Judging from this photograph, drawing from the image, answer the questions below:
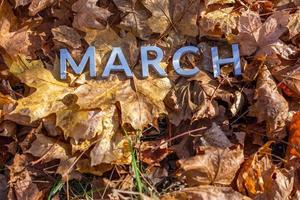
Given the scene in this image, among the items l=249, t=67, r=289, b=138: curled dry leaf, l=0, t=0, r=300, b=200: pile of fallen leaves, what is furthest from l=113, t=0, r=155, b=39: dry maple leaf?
l=249, t=67, r=289, b=138: curled dry leaf

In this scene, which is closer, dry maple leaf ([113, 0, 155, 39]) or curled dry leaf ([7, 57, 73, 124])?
curled dry leaf ([7, 57, 73, 124])

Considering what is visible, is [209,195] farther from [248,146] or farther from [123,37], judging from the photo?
[123,37]

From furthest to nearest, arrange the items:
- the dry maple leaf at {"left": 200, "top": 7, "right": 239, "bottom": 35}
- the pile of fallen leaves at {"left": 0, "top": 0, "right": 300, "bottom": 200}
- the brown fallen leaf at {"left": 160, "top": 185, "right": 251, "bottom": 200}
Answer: the dry maple leaf at {"left": 200, "top": 7, "right": 239, "bottom": 35} → the pile of fallen leaves at {"left": 0, "top": 0, "right": 300, "bottom": 200} → the brown fallen leaf at {"left": 160, "top": 185, "right": 251, "bottom": 200}

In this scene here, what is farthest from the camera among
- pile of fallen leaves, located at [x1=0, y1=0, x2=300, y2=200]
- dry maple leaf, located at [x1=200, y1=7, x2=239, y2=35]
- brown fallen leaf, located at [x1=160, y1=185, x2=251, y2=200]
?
dry maple leaf, located at [x1=200, y1=7, x2=239, y2=35]

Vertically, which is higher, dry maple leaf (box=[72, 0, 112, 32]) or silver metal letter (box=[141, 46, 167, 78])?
dry maple leaf (box=[72, 0, 112, 32])

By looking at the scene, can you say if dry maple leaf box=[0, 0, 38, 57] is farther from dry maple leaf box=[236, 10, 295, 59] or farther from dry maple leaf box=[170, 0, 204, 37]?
dry maple leaf box=[236, 10, 295, 59]

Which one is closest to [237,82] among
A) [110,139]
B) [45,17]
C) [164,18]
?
[164,18]

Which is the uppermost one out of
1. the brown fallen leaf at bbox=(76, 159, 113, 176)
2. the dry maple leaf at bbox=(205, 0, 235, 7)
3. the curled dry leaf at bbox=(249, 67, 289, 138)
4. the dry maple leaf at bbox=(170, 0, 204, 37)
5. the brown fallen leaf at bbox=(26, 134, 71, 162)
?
the dry maple leaf at bbox=(205, 0, 235, 7)
